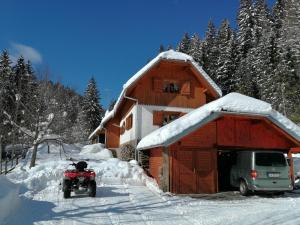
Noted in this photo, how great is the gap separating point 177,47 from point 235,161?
62.7m

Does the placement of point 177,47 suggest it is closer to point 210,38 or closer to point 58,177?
point 210,38

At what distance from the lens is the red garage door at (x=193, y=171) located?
1592cm

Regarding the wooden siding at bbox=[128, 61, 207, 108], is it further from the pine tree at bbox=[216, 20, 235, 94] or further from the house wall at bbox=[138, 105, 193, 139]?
the pine tree at bbox=[216, 20, 235, 94]

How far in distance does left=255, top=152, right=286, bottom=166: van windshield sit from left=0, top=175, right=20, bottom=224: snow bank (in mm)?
9469

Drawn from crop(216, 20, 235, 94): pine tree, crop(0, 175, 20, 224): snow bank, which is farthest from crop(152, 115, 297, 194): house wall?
crop(216, 20, 235, 94): pine tree

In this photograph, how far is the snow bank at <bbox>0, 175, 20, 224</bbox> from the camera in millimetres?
9067

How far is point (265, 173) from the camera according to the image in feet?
47.7

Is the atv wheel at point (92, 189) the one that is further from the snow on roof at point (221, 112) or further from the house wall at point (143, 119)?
the house wall at point (143, 119)

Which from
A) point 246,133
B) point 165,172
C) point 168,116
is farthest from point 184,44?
point 165,172

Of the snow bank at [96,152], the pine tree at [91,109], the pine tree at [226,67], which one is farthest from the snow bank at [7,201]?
the pine tree at [91,109]

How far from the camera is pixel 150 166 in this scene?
2080 centimetres

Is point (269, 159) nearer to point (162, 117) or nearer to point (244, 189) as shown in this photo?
point (244, 189)

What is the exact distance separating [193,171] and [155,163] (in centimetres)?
334

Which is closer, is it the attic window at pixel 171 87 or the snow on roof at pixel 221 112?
the snow on roof at pixel 221 112
